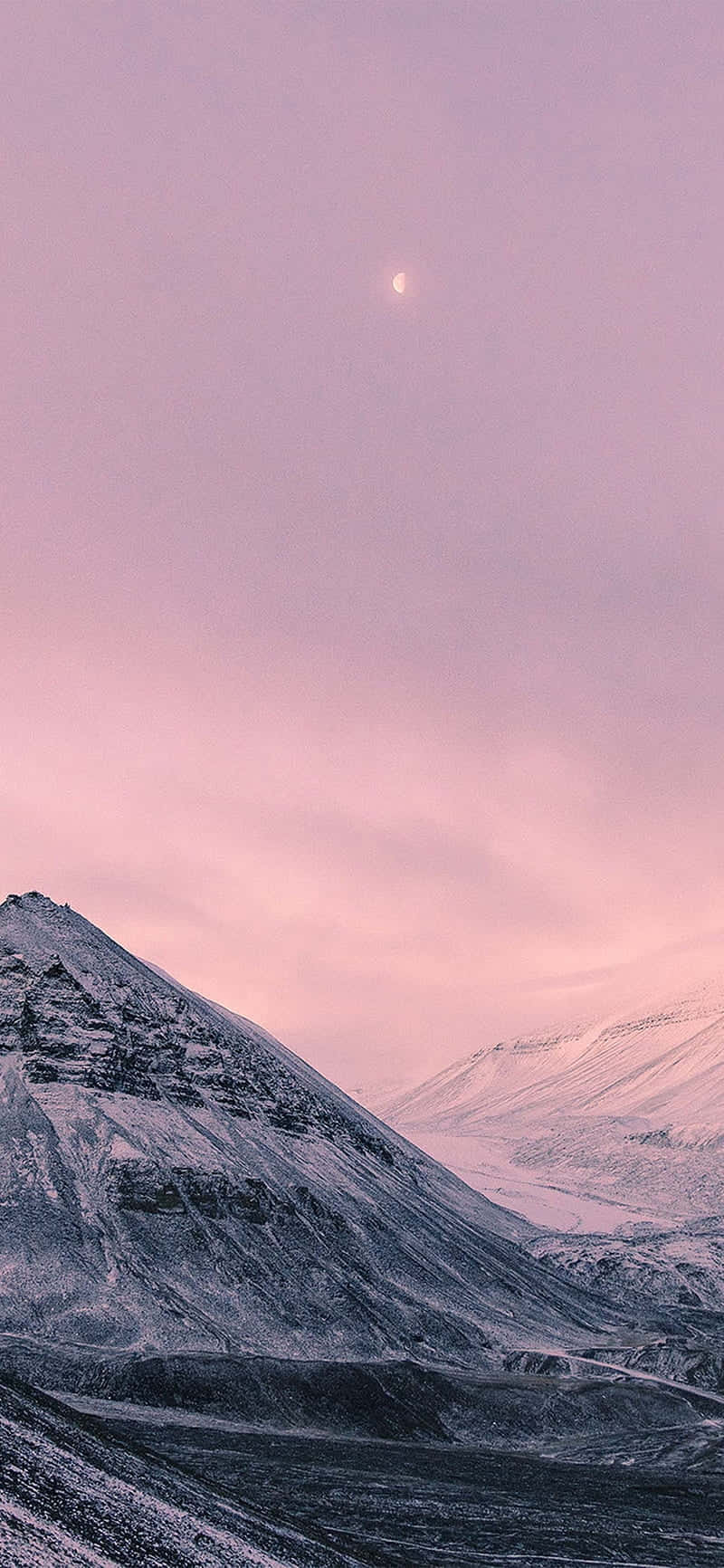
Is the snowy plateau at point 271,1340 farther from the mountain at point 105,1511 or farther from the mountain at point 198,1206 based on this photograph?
the mountain at point 198,1206

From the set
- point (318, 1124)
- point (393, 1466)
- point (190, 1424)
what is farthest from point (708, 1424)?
point (318, 1124)

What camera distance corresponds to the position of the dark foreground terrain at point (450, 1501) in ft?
171

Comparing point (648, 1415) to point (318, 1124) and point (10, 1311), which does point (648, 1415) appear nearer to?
point (10, 1311)

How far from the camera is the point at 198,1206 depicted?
437ft

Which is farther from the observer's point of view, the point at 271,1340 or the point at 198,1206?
the point at 198,1206

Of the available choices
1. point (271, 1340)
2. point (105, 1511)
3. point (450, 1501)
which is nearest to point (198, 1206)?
point (271, 1340)

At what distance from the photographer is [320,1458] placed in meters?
76.5

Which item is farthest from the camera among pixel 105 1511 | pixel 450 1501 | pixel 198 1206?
pixel 198 1206

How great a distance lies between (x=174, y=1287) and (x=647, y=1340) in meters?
66.2

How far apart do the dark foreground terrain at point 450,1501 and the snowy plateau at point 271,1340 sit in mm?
359

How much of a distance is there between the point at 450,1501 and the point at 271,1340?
50.8 m

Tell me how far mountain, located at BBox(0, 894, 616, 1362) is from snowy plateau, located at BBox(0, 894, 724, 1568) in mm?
399

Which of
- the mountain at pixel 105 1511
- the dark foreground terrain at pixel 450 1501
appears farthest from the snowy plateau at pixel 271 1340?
the dark foreground terrain at pixel 450 1501

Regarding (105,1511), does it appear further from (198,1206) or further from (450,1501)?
(198,1206)
